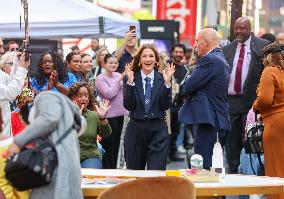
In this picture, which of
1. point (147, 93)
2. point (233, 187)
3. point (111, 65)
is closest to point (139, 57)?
point (147, 93)

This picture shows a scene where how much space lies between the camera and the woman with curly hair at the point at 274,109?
1116cm

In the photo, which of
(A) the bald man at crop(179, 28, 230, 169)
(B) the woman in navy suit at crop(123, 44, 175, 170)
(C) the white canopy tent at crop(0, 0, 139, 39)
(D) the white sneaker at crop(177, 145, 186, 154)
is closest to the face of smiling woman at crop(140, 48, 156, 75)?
(B) the woman in navy suit at crop(123, 44, 175, 170)

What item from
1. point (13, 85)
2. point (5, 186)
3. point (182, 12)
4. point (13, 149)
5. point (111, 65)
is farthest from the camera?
point (182, 12)

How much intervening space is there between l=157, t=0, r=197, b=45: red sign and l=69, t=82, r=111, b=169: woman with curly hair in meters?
19.5

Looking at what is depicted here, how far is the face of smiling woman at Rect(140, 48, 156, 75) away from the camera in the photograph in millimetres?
11940

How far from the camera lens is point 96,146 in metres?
11.4

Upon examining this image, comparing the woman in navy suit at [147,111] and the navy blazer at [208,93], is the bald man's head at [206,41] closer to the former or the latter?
the navy blazer at [208,93]

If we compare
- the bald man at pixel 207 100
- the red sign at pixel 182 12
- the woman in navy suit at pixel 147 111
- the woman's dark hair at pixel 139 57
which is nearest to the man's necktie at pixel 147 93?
the woman in navy suit at pixel 147 111

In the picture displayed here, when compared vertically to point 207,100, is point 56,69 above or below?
above

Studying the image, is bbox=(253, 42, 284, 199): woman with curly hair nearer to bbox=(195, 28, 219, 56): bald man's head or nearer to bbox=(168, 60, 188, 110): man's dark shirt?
bbox=(195, 28, 219, 56): bald man's head

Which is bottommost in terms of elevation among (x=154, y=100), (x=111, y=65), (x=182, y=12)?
(x=154, y=100)

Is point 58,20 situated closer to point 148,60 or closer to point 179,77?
point 179,77

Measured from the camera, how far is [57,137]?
23.0 ft

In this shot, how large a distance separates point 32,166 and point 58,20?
957 cm
